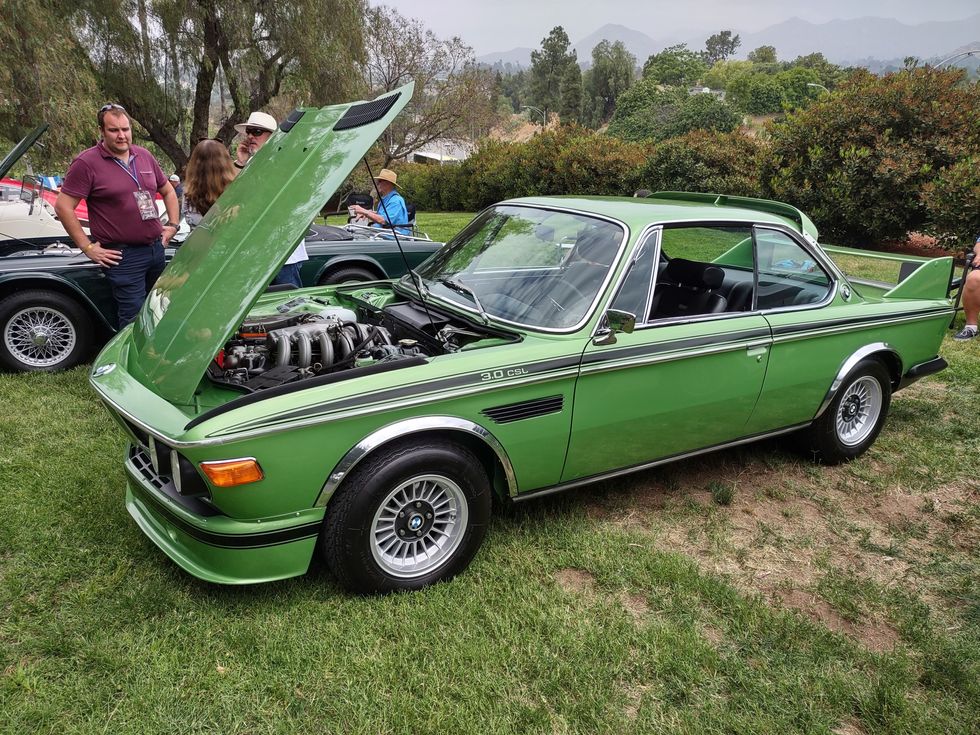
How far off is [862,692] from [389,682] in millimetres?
1756

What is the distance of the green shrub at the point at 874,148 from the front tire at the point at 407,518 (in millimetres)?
11426

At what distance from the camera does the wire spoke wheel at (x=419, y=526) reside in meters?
2.87

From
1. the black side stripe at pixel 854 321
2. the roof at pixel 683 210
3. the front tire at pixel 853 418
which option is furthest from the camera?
the front tire at pixel 853 418

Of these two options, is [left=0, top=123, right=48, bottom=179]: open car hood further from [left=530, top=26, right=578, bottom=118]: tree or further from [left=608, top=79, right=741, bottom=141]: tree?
[left=530, top=26, right=578, bottom=118]: tree

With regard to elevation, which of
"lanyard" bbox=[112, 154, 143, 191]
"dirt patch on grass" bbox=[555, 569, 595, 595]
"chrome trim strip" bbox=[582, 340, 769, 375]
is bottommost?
"dirt patch on grass" bbox=[555, 569, 595, 595]

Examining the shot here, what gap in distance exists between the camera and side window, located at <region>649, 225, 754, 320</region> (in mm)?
3938

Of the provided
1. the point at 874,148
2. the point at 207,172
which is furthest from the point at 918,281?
the point at 874,148

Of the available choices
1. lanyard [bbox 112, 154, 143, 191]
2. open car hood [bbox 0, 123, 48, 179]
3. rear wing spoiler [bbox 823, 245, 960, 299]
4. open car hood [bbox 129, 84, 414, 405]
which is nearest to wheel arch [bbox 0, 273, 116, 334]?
open car hood [bbox 0, 123, 48, 179]

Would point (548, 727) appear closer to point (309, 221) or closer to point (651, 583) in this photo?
point (651, 583)

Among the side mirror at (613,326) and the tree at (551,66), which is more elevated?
the tree at (551,66)

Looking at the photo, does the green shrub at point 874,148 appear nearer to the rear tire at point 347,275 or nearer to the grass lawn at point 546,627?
the rear tire at point 347,275

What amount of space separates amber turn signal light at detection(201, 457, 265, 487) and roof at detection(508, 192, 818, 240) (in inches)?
85.2

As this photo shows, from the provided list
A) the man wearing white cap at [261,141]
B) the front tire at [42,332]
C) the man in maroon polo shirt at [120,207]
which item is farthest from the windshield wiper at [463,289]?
the front tire at [42,332]

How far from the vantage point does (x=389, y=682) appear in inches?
98.8
